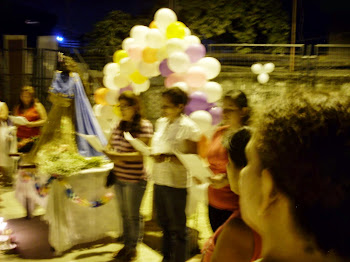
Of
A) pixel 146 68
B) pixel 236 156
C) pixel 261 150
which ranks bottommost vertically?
pixel 236 156

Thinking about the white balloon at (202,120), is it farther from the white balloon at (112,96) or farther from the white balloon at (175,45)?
the white balloon at (112,96)

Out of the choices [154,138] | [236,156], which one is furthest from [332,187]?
[154,138]

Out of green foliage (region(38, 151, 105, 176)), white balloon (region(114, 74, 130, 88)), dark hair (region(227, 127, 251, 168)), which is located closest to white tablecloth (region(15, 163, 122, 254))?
green foliage (region(38, 151, 105, 176))

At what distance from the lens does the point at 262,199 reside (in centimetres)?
88

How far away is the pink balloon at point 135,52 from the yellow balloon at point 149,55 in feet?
0.24

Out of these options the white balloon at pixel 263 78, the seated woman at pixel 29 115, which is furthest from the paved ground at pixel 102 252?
the white balloon at pixel 263 78

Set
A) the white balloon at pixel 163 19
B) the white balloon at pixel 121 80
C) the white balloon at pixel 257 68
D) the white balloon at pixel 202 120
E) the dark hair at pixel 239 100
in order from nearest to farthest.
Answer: the dark hair at pixel 239 100, the white balloon at pixel 202 120, the white balloon at pixel 163 19, the white balloon at pixel 121 80, the white balloon at pixel 257 68

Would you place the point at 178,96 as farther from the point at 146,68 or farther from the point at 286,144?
the point at 286,144

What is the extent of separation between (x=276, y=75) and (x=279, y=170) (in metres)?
10.3

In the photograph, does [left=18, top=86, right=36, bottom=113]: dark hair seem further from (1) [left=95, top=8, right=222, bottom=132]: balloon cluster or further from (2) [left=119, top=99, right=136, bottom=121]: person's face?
(2) [left=119, top=99, right=136, bottom=121]: person's face

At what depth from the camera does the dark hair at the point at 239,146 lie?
5.95 feet

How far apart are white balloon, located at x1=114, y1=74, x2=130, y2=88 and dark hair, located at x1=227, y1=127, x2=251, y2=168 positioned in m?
3.18

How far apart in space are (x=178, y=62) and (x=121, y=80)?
92 cm

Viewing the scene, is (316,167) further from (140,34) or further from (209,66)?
(140,34)
